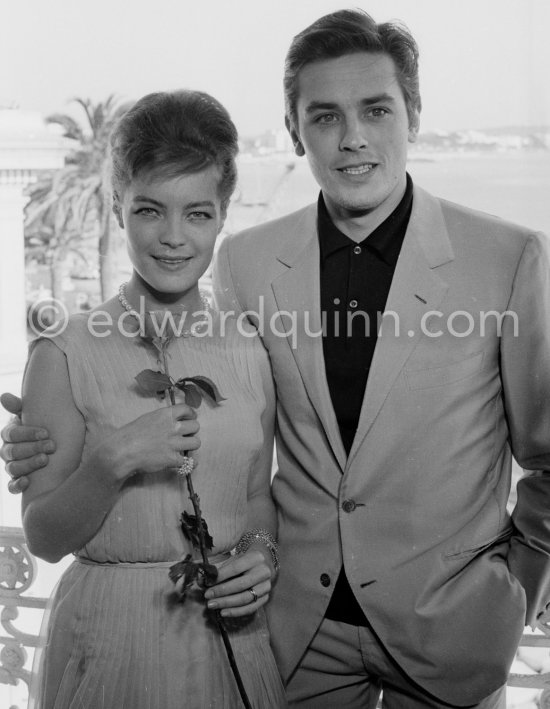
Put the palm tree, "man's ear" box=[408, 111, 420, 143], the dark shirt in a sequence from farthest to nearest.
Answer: the palm tree < "man's ear" box=[408, 111, 420, 143] < the dark shirt

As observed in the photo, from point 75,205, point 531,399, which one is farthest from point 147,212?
point 75,205

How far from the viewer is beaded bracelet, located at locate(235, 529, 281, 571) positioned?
1.62m

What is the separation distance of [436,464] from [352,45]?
0.79m

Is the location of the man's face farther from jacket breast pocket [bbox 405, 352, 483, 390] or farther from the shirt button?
the shirt button

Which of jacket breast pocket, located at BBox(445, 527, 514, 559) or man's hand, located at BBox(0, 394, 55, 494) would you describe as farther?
jacket breast pocket, located at BBox(445, 527, 514, 559)

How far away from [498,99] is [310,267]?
1.25m

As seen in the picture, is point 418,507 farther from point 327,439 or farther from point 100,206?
point 100,206

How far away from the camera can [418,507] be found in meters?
1.69

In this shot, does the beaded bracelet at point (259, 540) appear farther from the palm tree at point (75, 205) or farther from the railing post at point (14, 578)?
the palm tree at point (75, 205)

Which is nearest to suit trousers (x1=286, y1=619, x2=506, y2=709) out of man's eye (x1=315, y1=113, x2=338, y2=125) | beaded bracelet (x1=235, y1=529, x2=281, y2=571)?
beaded bracelet (x1=235, y1=529, x2=281, y2=571)

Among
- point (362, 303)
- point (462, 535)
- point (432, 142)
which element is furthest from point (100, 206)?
point (462, 535)

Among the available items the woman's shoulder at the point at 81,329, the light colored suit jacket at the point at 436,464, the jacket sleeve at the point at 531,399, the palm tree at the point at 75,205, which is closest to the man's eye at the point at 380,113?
the light colored suit jacket at the point at 436,464

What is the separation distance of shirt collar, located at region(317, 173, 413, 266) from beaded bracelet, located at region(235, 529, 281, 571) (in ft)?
1.78

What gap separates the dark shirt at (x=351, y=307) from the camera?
1.73 m
